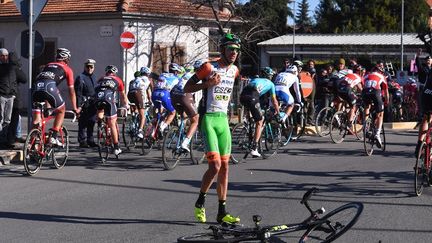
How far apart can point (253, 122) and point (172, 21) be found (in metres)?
14.2

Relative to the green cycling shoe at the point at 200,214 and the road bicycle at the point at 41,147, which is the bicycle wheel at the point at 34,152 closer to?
the road bicycle at the point at 41,147

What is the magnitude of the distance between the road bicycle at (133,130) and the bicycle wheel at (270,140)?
96.8 inches

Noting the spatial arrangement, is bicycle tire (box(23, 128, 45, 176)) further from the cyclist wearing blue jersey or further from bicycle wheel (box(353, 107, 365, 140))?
bicycle wheel (box(353, 107, 365, 140))

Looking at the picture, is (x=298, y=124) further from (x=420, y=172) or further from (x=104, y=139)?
(x=420, y=172)

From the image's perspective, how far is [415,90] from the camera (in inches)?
965

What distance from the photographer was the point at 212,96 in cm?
808

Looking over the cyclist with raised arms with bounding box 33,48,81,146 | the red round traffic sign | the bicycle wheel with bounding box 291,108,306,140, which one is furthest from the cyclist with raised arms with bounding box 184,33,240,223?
the red round traffic sign

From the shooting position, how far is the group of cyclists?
26.1 ft

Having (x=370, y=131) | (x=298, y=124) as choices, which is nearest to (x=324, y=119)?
(x=298, y=124)

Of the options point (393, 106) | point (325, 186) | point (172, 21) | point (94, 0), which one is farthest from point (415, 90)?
point (325, 186)

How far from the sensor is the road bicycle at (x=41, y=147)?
11.3 metres

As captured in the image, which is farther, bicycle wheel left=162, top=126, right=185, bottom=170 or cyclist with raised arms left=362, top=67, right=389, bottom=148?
cyclist with raised arms left=362, top=67, right=389, bottom=148

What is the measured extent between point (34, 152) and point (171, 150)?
230 centimetres

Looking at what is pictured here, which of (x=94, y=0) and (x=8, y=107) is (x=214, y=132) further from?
(x=94, y=0)
